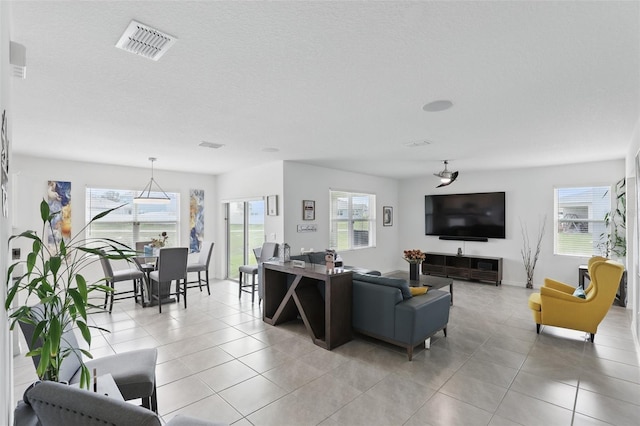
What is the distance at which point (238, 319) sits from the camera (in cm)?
466

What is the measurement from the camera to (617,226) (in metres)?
5.72

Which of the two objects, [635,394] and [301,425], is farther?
[635,394]

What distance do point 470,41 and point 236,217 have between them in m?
6.29

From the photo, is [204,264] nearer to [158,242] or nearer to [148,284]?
[158,242]

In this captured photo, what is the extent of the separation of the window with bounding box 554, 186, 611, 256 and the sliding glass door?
6039 millimetres

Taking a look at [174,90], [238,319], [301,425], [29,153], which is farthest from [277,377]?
[29,153]

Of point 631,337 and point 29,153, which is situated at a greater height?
point 29,153

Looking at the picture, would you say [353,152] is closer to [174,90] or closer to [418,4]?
[174,90]

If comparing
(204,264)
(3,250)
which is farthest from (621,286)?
(3,250)

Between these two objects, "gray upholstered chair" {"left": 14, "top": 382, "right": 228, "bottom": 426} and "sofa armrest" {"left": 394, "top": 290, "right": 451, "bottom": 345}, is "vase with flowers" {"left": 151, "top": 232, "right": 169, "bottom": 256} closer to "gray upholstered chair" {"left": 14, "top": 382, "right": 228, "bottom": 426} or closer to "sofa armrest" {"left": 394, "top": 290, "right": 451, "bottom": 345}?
"sofa armrest" {"left": 394, "top": 290, "right": 451, "bottom": 345}

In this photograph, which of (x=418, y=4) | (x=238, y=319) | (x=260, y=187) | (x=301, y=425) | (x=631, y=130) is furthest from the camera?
(x=260, y=187)

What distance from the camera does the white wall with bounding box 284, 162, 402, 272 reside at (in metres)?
5.92

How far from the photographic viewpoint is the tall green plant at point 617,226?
5582mm

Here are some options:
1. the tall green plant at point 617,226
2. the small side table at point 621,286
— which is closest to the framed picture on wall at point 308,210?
the small side table at point 621,286
